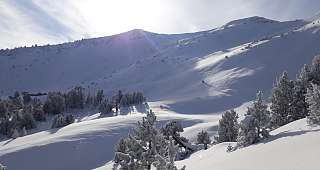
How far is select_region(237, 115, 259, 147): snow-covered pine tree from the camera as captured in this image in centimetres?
3222

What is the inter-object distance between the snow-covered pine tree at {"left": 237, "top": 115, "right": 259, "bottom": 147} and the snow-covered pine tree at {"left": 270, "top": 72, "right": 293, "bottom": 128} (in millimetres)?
19883

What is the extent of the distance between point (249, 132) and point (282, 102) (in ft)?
70.8

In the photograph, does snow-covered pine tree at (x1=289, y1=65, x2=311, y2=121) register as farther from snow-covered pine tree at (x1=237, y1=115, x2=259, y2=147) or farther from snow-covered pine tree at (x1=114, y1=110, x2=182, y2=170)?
snow-covered pine tree at (x1=114, y1=110, x2=182, y2=170)

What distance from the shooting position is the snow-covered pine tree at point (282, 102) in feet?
170

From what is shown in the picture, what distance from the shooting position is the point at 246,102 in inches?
4911

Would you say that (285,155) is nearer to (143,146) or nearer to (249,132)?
(143,146)

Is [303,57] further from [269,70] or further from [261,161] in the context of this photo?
[261,161]

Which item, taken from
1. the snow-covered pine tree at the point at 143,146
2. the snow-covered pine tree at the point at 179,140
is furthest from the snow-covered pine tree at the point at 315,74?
the snow-covered pine tree at the point at 143,146

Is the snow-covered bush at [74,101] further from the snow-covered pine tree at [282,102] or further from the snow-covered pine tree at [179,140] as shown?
the snow-covered pine tree at [282,102]

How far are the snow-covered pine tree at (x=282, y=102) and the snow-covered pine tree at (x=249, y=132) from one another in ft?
65.2

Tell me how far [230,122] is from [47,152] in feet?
103

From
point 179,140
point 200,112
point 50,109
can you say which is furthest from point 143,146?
point 50,109

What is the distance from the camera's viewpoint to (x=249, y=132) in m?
32.1

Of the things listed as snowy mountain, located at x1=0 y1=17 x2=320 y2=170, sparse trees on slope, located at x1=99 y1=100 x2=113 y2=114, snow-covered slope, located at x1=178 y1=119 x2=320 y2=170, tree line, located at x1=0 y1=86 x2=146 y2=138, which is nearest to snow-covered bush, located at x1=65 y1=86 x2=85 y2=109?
tree line, located at x1=0 y1=86 x2=146 y2=138
